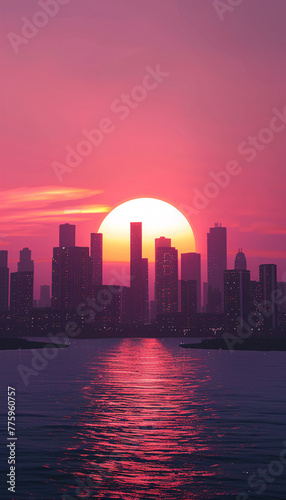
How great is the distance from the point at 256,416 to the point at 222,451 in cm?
1991

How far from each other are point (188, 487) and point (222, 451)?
10283 mm

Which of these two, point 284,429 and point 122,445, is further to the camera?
point 284,429

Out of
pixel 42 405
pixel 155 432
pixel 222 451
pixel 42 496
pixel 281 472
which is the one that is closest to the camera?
pixel 42 496

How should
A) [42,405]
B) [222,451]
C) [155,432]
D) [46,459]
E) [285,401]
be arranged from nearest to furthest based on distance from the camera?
[46,459] < [222,451] < [155,432] < [42,405] < [285,401]

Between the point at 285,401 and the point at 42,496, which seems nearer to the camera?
the point at 42,496

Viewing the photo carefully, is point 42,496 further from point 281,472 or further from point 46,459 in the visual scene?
point 281,472

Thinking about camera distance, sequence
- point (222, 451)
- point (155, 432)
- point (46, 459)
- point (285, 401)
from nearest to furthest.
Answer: point (46, 459) → point (222, 451) → point (155, 432) → point (285, 401)

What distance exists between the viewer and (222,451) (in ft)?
138

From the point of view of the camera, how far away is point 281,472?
3616 cm

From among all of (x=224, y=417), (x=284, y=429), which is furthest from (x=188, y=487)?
(x=224, y=417)

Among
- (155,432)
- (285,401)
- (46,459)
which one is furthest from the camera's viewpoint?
(285,401)

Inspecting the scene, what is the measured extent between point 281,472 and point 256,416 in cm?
2529

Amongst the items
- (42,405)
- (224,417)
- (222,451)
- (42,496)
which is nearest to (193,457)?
(222,451)

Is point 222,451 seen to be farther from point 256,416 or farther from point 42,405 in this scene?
point 42,405
